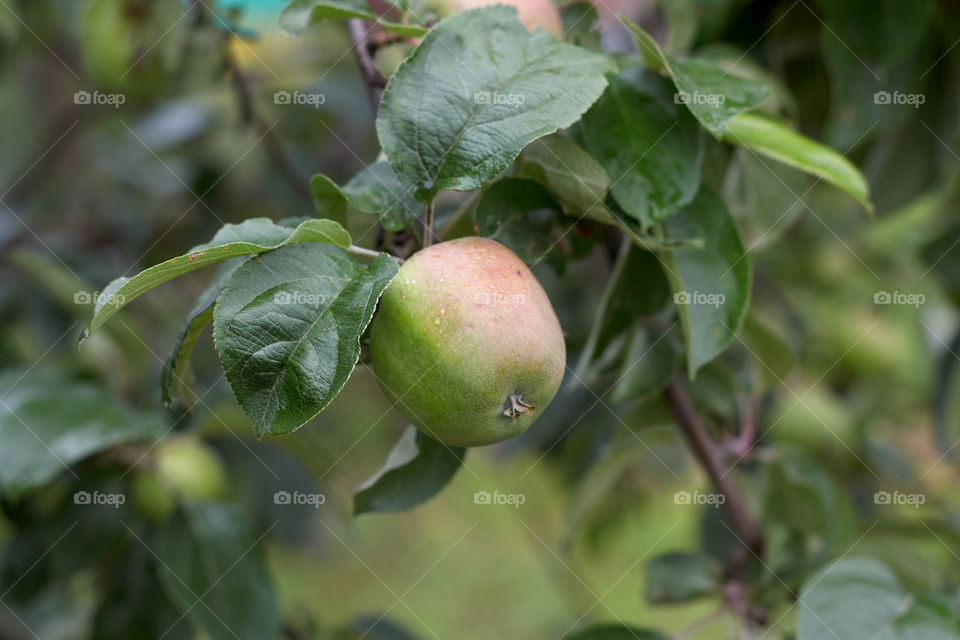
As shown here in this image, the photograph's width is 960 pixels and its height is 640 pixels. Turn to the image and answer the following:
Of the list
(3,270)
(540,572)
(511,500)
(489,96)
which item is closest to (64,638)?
(3,270)

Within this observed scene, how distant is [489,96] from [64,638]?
1.06m

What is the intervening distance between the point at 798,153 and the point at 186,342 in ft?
1.49

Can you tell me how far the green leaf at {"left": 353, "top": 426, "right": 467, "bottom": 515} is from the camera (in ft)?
1.90

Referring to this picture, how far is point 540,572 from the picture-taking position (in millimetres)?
2750

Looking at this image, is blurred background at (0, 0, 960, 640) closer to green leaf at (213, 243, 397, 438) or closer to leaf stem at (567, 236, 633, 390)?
leaf stem at (567, 236, 633, 390)

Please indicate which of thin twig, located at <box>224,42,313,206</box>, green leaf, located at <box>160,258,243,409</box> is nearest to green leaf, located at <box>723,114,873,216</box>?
green leaf, located at <box>160,258,243,409</box>

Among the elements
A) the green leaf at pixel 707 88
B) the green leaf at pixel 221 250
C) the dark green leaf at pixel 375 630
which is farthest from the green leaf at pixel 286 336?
the dark green leaf at pixel 375 630

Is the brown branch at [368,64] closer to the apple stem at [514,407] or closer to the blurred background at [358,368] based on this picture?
the blurred background at [358,368]

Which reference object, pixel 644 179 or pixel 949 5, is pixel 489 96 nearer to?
pixel 644 179

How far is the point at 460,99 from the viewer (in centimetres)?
54

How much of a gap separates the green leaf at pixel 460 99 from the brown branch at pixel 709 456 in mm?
349

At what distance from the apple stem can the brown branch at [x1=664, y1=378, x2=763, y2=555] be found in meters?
0.33

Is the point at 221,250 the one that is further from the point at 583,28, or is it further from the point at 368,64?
the point at 583,28

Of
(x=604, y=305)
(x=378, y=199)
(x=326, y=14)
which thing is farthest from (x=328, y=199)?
(x=604, y=305)
